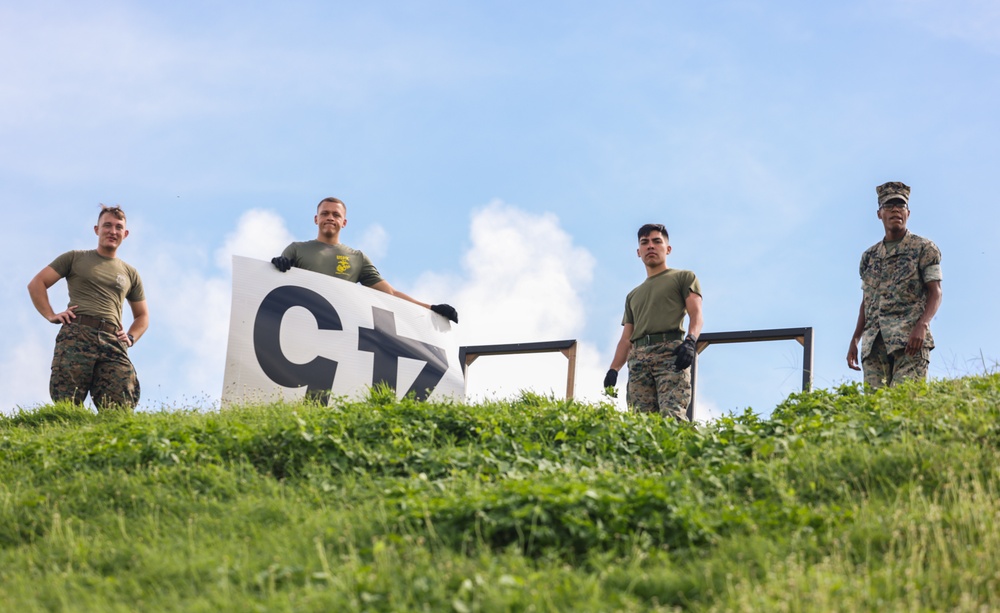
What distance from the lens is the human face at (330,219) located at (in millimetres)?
11695

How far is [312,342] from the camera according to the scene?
37.2ft

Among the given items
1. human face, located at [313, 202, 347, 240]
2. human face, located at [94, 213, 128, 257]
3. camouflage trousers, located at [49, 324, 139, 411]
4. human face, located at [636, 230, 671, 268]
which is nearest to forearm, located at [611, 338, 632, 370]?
human face, located at [636, 230, 671, 268]

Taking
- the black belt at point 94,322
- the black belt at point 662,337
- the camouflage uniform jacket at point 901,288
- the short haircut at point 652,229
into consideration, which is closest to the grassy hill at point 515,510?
the camouflage uniform jacket at point 901,288

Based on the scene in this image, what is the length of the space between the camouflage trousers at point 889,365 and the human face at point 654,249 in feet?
7.48

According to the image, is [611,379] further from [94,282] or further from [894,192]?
[94,282]

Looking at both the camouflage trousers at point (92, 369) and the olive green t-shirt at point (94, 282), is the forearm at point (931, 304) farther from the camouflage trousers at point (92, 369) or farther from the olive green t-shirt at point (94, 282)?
the olive green t-shirt at point (94, 282)

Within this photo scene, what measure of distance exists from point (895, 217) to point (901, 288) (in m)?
0.73

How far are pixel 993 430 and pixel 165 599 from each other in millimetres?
5591

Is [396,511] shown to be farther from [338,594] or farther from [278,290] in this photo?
[278,290]

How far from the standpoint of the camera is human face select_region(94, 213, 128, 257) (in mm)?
10930

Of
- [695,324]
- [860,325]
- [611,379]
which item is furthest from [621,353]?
[860,325]

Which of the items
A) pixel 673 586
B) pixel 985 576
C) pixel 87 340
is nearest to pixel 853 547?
pixel 985 576

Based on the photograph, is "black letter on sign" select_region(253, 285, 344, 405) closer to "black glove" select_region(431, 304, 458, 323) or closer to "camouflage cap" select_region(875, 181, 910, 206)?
"black glove" select_region(431, 304, 458, 323)

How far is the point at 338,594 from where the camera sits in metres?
5.05
